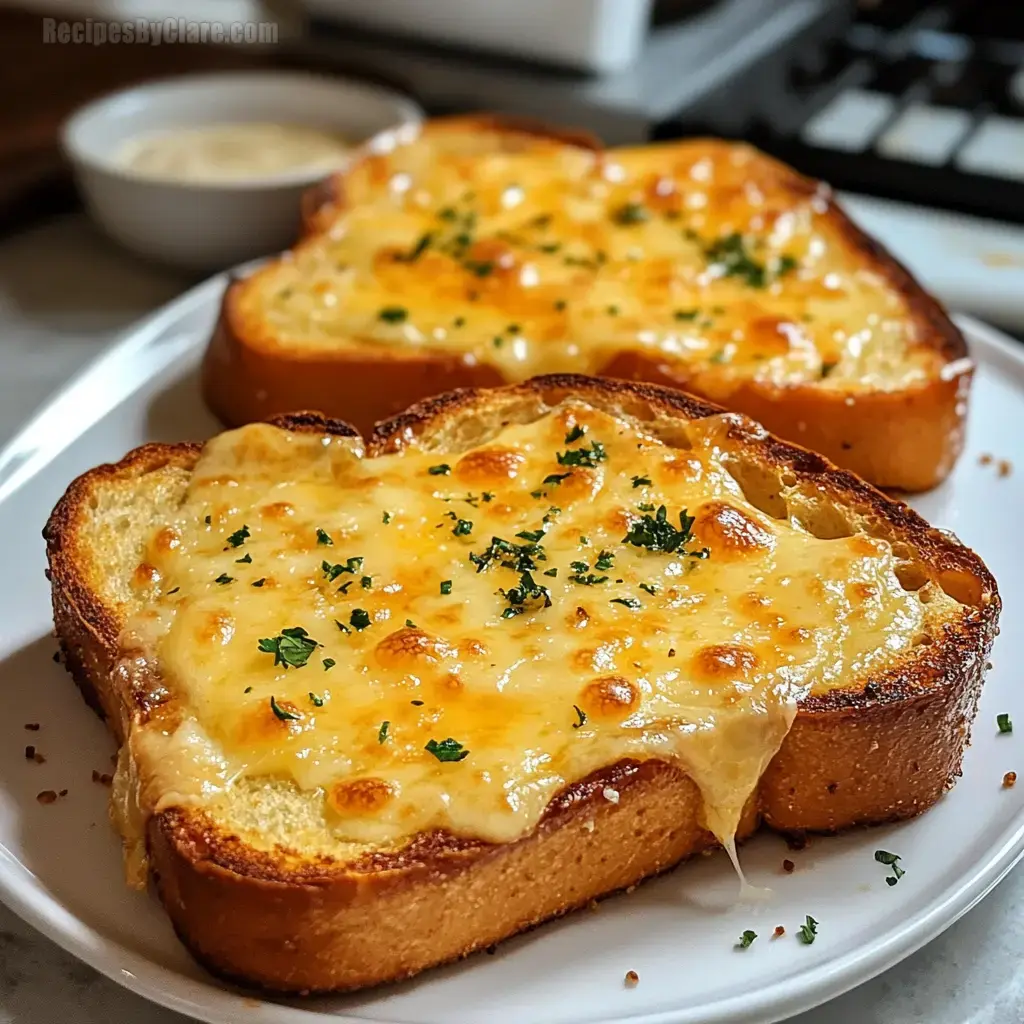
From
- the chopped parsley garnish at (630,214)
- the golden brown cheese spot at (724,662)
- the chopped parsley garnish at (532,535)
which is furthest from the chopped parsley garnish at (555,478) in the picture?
the chopped parsley garnish at (630,214)

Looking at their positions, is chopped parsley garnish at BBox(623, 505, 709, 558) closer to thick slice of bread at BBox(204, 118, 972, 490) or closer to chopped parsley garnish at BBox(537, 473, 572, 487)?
chopped parsley garnish at BBox(537, 473, 572, 487)

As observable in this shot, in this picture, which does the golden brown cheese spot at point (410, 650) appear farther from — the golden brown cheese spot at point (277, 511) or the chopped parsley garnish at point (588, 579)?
the golden brown cheese spot at point (277, 511)

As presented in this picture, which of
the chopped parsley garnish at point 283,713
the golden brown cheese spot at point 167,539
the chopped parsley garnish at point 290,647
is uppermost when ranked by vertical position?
the chopped parsley garnish at point 290,647

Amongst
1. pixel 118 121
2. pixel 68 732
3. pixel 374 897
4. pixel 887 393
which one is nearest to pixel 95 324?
pixel 118 121

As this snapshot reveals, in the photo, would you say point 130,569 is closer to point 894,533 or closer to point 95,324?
point 894,533

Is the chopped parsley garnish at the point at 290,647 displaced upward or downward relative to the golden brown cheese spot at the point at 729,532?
downward

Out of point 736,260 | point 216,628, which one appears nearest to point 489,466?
point 216,628
